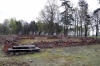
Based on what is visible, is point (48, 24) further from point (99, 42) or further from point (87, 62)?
point (87, 62)

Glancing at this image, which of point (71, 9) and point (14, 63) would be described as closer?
point (14, 63)

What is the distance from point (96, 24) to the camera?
1817 inches

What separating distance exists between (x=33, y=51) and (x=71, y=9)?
35235 mm

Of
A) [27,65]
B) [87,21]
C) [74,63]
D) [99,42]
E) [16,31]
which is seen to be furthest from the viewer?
[16,31]

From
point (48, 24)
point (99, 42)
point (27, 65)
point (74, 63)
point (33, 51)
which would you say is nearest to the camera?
point (27, 65)

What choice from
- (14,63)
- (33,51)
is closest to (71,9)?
(33,51)

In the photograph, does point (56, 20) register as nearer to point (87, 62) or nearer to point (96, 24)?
point (96, 24)

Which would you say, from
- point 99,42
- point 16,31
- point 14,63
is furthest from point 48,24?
point 14,63

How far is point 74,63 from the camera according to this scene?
8.68 meters

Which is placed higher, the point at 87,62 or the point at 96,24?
the point at 96,24

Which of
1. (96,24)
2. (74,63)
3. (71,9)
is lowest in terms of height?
(74,63)

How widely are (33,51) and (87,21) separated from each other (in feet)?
113

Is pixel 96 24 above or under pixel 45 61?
above

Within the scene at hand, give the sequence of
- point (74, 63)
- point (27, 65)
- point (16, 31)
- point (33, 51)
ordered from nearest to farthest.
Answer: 1. point (27, 65)
2. point (74, 63)
3. point (33, 51)
4. point (16, 31)
